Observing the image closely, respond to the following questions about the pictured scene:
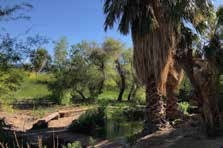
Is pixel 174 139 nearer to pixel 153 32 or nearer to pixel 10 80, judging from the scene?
pixel 153 32

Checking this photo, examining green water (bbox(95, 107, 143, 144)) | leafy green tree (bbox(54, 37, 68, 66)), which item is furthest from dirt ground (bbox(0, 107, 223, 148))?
leafy green tree (bbox(54, 37, 68, 66))

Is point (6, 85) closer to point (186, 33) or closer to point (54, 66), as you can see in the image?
point (186, 33)

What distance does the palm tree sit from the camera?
10.5 m

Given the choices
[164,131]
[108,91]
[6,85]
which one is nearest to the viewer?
[6,85]

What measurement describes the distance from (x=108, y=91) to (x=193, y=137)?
923 inches

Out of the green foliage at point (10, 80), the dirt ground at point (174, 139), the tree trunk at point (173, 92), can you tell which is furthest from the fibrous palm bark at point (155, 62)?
the green foliage at point (10, 80)

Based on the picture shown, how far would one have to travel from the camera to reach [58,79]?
1037 inches

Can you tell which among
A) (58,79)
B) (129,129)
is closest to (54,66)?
(58,79)

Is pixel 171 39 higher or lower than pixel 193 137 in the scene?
higher

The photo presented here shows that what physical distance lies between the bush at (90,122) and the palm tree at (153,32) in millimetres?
3613

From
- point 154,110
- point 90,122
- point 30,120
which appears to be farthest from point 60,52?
point 154,110

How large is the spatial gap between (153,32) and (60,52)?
60.4 feet

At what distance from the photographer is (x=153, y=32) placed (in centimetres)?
1064

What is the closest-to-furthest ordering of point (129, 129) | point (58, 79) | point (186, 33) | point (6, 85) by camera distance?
point (6, 85) → point (186, 33) → point (129, 129) → point (58, 79)
